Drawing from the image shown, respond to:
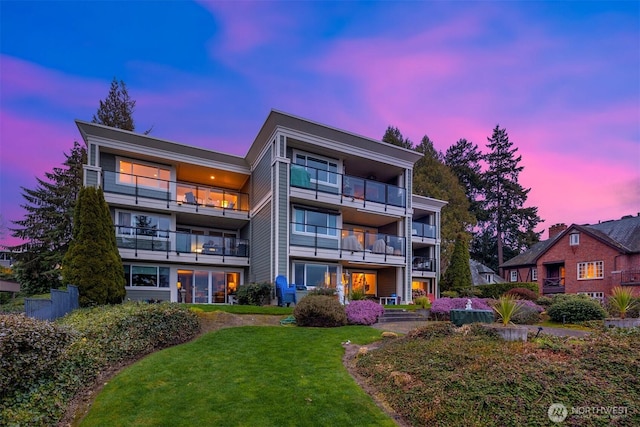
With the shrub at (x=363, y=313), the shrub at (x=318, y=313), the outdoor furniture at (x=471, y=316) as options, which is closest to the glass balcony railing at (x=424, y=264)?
the shrub at (x=363, y=313)

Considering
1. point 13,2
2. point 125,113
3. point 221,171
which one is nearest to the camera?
point 13,2

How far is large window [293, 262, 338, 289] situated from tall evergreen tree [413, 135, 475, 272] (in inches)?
652

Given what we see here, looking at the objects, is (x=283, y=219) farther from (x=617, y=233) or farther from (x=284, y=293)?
(x=617, y=233)

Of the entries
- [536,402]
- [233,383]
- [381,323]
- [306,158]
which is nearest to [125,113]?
[306,158]

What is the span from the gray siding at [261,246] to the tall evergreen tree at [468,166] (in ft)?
138

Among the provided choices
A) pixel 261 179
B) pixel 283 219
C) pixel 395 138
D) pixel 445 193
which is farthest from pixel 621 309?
pixel 395 138

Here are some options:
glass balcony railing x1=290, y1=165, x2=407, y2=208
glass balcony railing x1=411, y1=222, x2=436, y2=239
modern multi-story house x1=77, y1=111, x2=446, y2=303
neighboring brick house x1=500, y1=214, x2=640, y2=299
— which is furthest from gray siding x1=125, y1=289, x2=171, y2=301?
neighboring brick house x1=500, y1=214, x2=640, y2=299

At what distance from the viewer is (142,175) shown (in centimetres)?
1919

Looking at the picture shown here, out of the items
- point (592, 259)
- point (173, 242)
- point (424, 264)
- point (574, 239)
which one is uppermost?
point (574, 239)

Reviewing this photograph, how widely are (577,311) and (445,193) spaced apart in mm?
21158

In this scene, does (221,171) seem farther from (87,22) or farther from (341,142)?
(87,22)

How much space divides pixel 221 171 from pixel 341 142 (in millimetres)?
7279

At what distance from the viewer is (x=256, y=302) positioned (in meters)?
16.5

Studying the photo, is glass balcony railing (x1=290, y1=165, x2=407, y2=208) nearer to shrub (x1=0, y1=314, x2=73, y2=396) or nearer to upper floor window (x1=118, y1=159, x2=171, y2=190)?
upper floor window (x1=118, y1=159, x2=171, y2=190)
